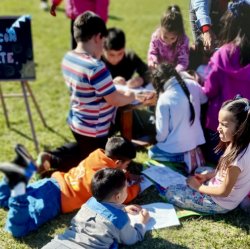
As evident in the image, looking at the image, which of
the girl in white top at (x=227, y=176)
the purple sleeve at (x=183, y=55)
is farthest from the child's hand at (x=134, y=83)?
the girl in white top at (x=227, y=176)

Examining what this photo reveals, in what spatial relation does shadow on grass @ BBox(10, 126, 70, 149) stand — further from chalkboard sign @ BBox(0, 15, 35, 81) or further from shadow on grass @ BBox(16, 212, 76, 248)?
shadow on grass @ BBox(16, 212, 76, 248)

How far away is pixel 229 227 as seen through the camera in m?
3.58

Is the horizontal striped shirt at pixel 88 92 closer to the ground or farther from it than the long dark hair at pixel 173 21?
closer to the ground

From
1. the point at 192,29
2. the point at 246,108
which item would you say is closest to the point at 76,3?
the point at 192,29

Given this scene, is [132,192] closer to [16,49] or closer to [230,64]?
[230,64]

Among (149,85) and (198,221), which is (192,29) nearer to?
(149,85)

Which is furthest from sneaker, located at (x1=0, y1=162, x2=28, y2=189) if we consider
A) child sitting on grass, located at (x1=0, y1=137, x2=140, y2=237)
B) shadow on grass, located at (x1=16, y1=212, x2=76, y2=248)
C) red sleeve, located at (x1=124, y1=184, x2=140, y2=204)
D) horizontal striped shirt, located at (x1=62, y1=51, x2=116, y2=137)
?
horizontal striped shirt, located at (x1=62, y1=51, x2=116, y2=137)

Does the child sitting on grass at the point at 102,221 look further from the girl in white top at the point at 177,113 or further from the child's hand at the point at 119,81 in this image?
the child's hand at the point at 119,81

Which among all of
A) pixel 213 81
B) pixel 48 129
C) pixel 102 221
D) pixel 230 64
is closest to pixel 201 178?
pixel 213 81

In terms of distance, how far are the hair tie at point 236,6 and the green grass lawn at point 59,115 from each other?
0.36 metres

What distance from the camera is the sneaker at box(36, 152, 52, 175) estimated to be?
4098 millimetres

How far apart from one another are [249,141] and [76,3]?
2950mm

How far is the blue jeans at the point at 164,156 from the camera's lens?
4.30 m

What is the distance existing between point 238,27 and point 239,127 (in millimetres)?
875
